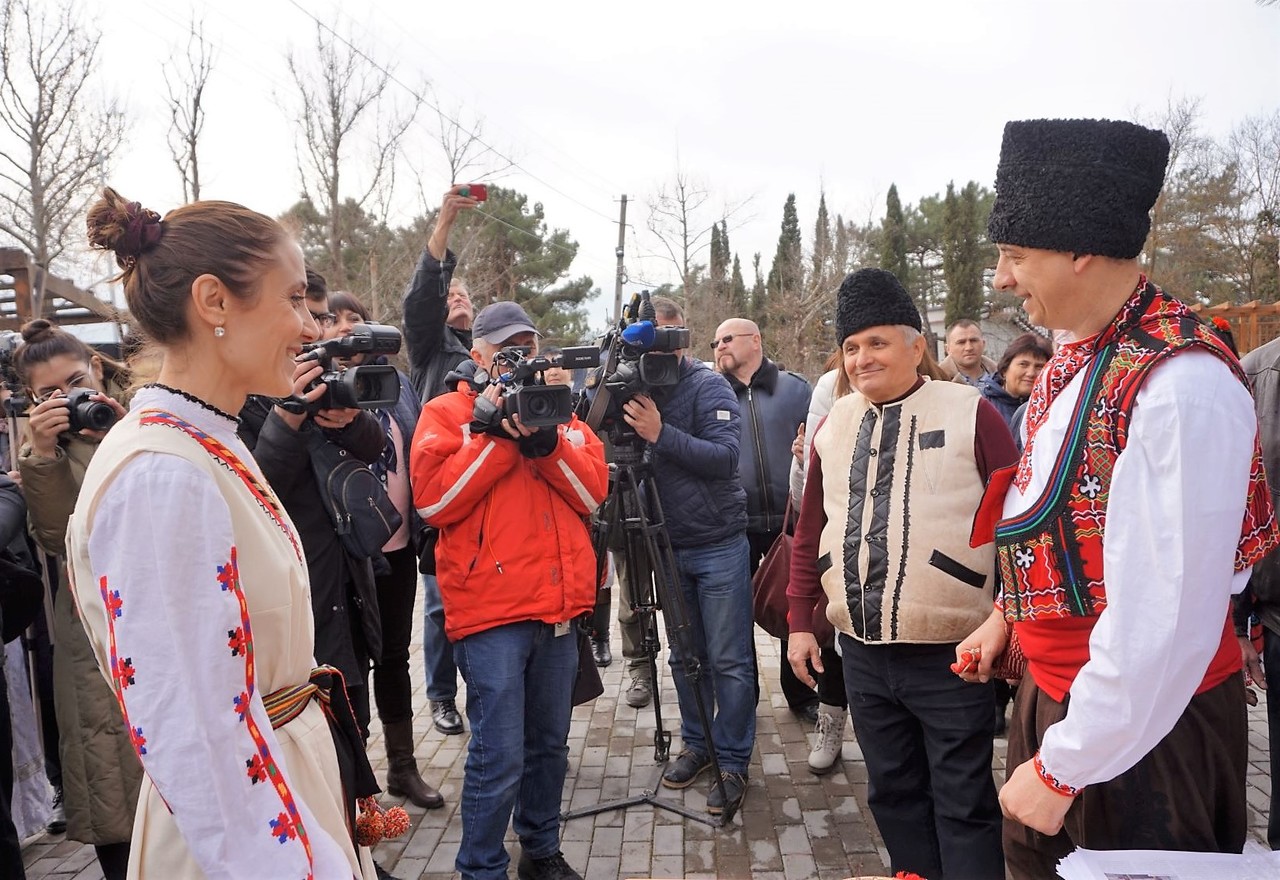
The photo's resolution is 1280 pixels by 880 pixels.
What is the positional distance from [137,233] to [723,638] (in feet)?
9.63

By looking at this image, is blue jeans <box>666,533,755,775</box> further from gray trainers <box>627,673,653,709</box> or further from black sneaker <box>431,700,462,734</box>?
black sneaker <box>431,700,462,734</box>

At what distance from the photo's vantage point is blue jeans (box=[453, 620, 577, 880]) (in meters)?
2.75

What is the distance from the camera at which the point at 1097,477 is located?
1445 mm

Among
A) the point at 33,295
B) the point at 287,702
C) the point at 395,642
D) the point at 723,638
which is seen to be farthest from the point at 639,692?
the point at 33,295

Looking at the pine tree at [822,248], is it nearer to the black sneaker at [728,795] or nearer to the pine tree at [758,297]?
the pine tree at [758,297]

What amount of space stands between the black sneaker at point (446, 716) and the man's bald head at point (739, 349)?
2.51 meters

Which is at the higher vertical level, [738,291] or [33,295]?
[738,291]

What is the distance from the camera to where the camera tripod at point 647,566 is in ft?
11.3

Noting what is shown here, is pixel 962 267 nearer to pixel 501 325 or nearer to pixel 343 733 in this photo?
pixel 501 325

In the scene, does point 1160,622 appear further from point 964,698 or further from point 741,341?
point 741,341

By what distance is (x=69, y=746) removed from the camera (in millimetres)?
2789

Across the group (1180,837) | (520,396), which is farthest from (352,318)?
(1180,837)

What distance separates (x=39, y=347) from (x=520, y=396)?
6.94 ft

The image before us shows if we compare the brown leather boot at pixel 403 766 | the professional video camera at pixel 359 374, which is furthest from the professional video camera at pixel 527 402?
the brown leather boot at pixel 403 766
